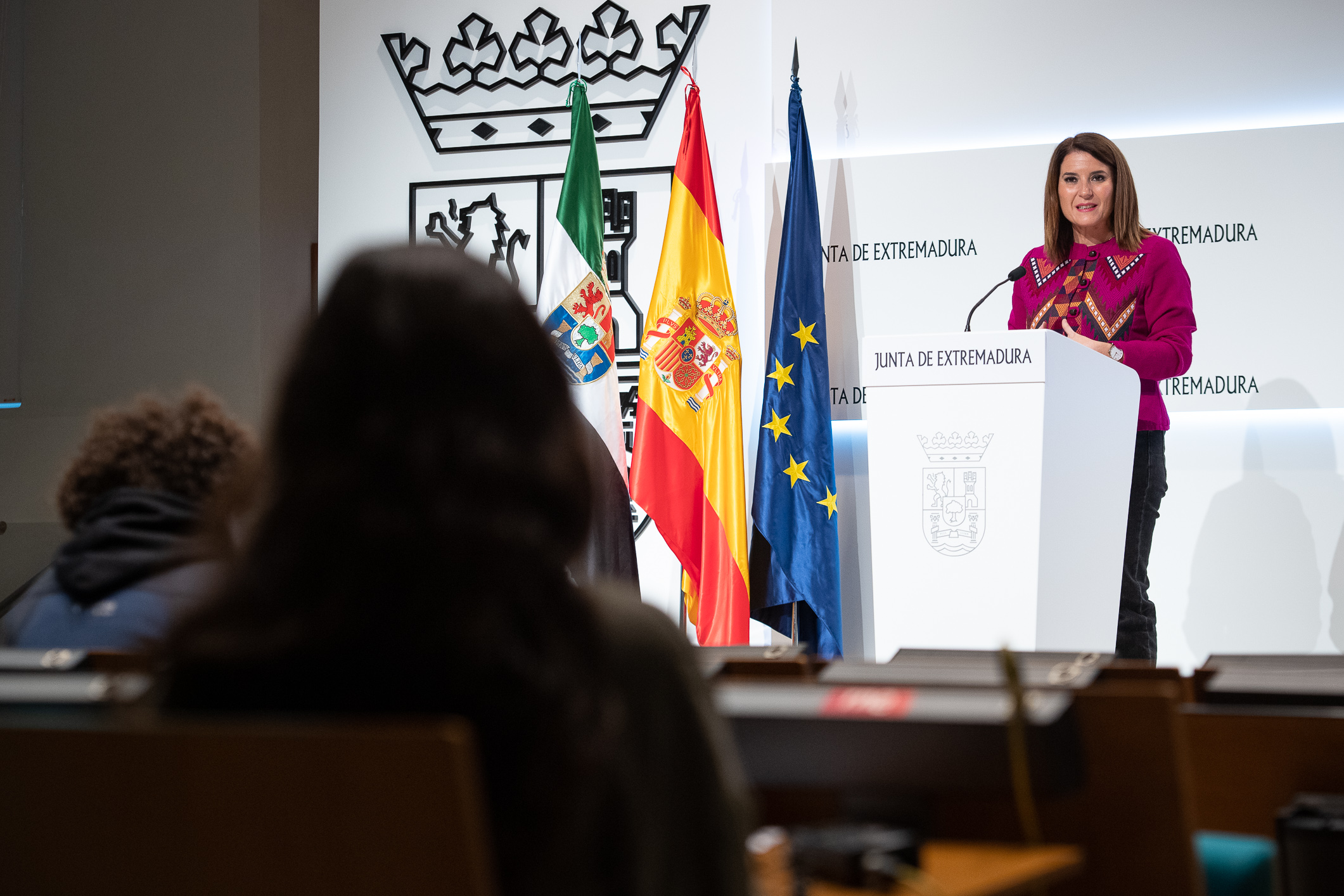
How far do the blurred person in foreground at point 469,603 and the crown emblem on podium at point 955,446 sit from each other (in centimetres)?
236

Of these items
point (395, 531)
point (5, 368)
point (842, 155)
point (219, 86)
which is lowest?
point (395, 531)

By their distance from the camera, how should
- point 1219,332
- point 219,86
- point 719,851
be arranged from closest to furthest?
1. point 719,851
2. point 1219,332
3. point 219,86

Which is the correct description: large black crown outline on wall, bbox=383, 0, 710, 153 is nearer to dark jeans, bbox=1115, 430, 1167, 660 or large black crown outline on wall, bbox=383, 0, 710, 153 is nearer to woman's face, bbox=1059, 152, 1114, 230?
woman's face, bbox=1059, 152, 1114, 230

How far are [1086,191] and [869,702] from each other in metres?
3.41

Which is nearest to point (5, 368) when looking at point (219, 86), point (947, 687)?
point (219, 86)

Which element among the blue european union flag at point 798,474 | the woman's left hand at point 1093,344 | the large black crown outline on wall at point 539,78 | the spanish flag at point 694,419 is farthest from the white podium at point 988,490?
the large black crown outline on wall at point 539,78

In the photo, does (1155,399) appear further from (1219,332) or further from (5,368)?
(5,368)

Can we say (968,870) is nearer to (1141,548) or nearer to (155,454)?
(155,454)

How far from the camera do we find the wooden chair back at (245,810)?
0.80 metres

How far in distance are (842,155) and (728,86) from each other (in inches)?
21.0

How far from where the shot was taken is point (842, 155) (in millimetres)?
4969

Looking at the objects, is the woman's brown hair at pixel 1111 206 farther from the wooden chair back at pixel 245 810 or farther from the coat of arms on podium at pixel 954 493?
the wooden chair back at pixel 245 810

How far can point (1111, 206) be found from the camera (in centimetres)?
417

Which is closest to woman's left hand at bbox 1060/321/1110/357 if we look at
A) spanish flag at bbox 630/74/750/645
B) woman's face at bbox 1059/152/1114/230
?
woman's face at bbox 1059/152/1114/230
